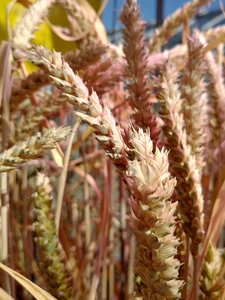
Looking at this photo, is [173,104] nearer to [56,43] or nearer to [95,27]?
[95,27]

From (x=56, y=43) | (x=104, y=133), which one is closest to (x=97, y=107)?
(x=104, y=133)

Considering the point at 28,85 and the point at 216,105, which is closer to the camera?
the point at 28,85

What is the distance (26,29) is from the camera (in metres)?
0.31

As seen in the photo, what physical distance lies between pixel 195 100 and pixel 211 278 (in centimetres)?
16

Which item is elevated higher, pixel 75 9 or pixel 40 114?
pixel 75 9

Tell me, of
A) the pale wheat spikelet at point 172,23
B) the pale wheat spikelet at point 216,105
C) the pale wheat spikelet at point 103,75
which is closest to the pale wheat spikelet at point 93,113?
the pale wheat spikelet at point 103,75

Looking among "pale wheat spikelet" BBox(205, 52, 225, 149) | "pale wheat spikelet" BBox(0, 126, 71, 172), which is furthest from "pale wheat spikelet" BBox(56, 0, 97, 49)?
"pale wheat spikelet" BBox(0, 126, 71, 172)

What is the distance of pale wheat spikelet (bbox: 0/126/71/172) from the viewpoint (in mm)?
175

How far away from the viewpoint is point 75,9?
0.43 m

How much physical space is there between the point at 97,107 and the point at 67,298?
0.63 ft

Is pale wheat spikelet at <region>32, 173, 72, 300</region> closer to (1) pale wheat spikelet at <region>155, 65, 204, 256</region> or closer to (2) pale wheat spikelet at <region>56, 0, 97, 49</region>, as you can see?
(1) pale wheat spikelet at <region>155, 65, 204, 256</region>

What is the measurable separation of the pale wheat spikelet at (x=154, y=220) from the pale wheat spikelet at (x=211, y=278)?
119 mm

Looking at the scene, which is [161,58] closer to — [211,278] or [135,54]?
[135,54]

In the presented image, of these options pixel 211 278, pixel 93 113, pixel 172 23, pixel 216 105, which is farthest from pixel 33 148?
pixel 172 23
